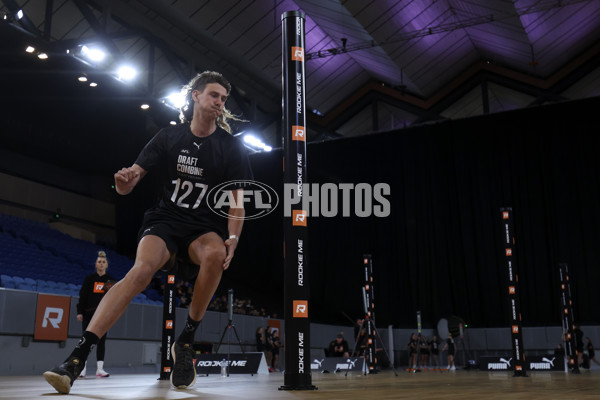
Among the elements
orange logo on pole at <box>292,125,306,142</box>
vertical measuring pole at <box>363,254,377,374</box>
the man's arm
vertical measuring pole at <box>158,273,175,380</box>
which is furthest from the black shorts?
vertical measuring pole at <box>363,254,377,374</box>

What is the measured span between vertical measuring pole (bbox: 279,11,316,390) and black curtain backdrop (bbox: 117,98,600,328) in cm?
1623

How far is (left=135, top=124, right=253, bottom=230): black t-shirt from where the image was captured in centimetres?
321

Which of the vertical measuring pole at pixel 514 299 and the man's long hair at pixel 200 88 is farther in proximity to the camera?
the vertical measuring pole at pixel 514 299

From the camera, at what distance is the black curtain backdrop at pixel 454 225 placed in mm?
18500

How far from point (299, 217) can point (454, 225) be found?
54.6 feet

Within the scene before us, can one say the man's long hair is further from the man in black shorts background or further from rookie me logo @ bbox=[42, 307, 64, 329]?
rookie me logo @ bbox=[42, 307, 64, 329]

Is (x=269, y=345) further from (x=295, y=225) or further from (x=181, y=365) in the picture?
(x=181, y=365)

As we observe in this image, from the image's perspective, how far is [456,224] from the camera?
19.7 meters

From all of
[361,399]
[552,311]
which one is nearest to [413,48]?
[552,311]

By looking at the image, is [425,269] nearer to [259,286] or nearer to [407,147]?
[407,147]

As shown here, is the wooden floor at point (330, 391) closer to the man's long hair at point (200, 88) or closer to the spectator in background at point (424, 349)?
the man's long hair at point (200, 88)

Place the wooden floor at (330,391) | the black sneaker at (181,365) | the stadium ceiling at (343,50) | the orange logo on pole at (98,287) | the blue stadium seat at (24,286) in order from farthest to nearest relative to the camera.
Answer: the stadium ceiling at (343,50) < the blue stadium seat at (24,286) < the orange logo on pole at (98,287) < the black sneaker at (181,365) < the wooden floor at (330,391)

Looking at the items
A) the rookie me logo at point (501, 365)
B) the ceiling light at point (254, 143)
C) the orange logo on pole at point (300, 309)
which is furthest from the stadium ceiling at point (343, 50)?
the orange logo on pole at point (300, 309)

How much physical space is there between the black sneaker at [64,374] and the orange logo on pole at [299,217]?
1686mm
